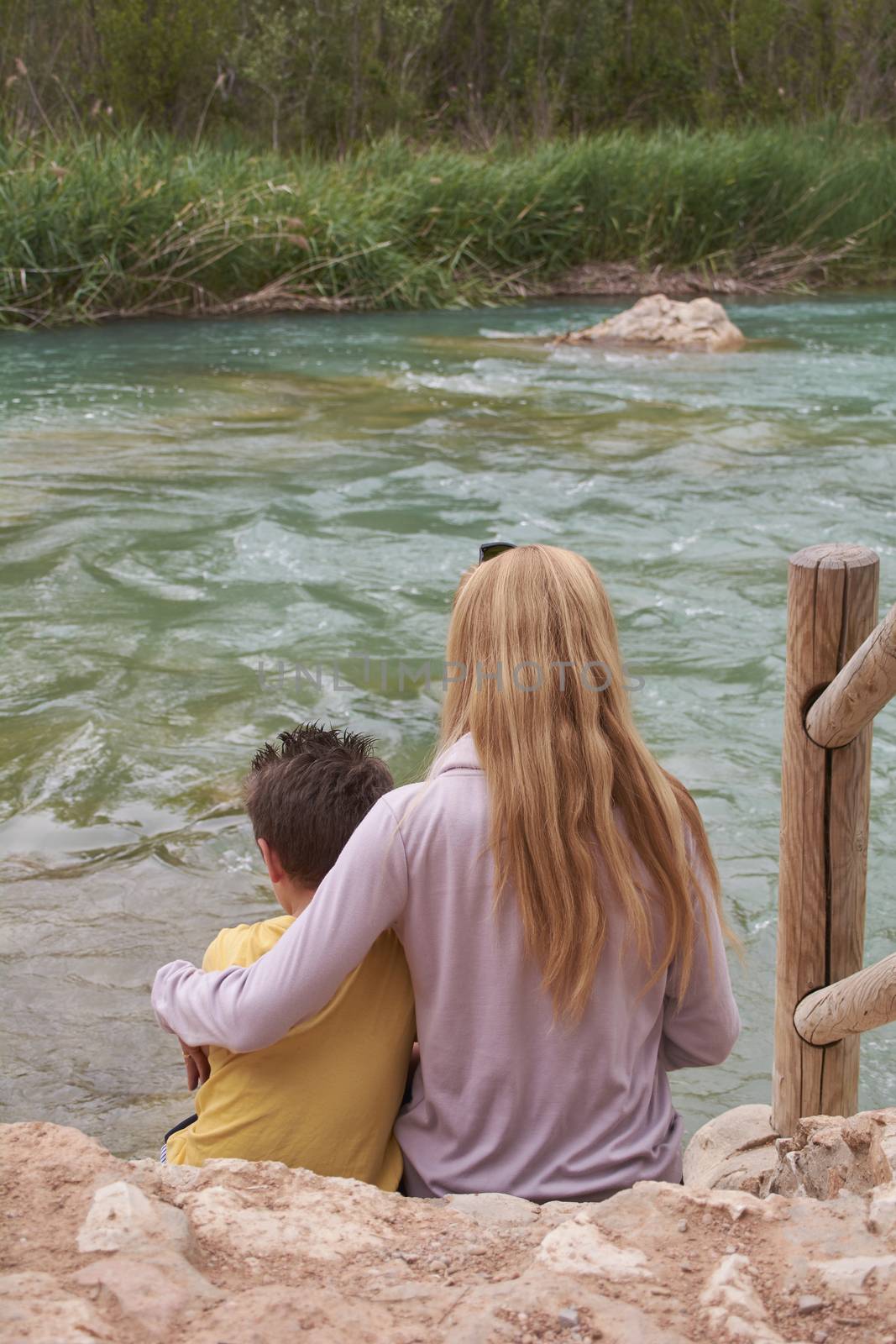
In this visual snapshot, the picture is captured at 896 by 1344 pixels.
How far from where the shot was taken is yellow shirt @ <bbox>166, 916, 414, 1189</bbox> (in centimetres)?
178

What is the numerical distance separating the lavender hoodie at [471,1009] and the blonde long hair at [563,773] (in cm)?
3

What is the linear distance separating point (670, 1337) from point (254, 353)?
9.82 m

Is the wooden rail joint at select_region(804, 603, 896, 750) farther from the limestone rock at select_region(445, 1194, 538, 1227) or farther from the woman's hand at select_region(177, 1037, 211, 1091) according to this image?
the woman's hand at select_region(177, 1037, 211, 1091)

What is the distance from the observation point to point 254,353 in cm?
1055

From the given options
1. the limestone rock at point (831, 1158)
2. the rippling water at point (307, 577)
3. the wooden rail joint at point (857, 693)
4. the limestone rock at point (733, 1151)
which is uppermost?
the wooden rail joint at point (857, 693)

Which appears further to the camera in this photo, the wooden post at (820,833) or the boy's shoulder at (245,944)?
the wooden post at (820,833)

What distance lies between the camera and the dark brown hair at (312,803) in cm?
189

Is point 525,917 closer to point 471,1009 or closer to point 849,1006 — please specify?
point 471,1009

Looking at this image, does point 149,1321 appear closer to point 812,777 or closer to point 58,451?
point 812,777

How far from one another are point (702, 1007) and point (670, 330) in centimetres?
979

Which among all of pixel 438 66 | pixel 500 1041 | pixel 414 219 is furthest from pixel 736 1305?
pixel 438 66

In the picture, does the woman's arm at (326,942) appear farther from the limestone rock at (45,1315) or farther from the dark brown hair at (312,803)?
the limestone rock at (45,1315)

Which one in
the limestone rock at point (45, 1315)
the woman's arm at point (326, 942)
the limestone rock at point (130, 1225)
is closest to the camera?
the limestone rock at point (45, 1315)

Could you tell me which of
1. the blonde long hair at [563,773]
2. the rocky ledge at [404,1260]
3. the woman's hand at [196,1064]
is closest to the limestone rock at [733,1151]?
the rocky ledge at [404,1260]
